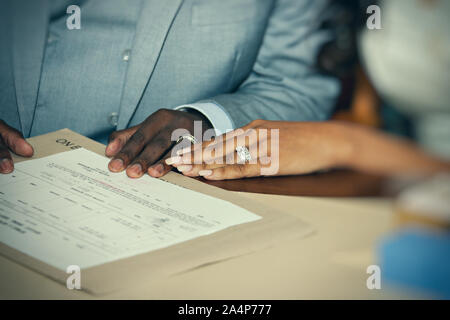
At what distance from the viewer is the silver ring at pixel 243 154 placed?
2.19 feet

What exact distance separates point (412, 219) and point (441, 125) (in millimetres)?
149

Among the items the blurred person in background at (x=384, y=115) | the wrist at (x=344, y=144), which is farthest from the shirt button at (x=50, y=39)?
the wrist at (x=344, y=144)

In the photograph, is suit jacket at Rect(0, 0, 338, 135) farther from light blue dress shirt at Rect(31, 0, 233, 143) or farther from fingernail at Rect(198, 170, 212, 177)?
fingernail at Rect(198, 170, 212, 177)

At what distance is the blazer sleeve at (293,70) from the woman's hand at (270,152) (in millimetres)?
161

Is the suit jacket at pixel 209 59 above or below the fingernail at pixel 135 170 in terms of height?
above

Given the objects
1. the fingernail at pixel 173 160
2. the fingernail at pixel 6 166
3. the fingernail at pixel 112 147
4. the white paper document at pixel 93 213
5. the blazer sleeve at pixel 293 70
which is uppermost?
the blazer sleeve at pixel 293 70

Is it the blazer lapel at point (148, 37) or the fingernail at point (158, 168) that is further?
the blazer lapel at point (148, 37)

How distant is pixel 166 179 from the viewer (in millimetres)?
591

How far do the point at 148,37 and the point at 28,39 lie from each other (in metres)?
0.18

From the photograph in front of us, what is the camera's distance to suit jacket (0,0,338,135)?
81 cm

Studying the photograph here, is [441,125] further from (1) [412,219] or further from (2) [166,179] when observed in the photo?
(2) [166,179]

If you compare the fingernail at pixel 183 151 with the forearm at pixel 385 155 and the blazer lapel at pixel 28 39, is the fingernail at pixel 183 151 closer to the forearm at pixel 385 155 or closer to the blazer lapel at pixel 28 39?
the forearm at pixel 385 155

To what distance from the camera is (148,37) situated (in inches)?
32.6
